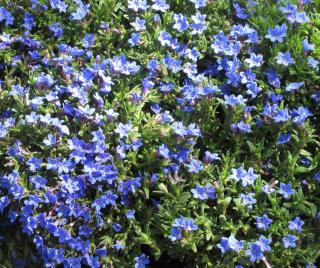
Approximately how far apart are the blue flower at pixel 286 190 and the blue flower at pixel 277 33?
3.18 ft

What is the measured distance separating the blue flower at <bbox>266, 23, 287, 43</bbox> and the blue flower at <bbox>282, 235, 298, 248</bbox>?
4.21 ft

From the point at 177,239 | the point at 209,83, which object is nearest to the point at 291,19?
the point at 209,83

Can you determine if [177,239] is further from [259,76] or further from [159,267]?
[259,76]

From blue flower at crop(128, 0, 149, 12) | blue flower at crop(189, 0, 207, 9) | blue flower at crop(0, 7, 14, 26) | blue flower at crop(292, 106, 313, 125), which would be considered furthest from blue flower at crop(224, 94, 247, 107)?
blue flower at crop(0, 7, 14, 26)

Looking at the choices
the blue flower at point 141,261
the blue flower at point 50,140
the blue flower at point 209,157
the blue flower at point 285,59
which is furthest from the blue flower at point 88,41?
the blue flower at point 141,261

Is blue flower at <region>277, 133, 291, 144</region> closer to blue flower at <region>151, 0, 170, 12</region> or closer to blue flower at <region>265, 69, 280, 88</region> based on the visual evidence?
blue flower at <region>265, 69, 280, 88</region>

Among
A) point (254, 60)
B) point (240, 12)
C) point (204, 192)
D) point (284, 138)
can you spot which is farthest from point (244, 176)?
point (240, 12)

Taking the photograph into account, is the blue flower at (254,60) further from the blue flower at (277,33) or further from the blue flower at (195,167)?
the blue flower at (195,167)

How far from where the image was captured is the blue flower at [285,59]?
4.11m

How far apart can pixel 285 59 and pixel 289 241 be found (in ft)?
3.83

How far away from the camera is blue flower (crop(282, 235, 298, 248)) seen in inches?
146

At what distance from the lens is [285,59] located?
412 cm

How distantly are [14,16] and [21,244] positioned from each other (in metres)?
1.70

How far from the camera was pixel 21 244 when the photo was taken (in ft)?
13.7
